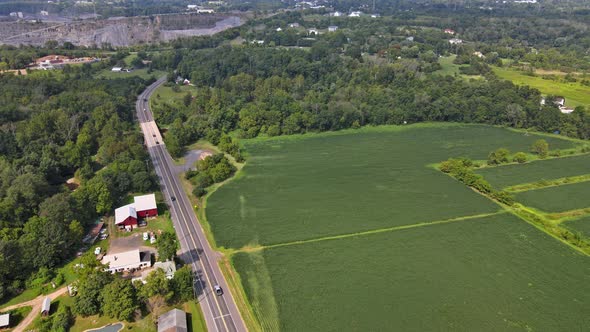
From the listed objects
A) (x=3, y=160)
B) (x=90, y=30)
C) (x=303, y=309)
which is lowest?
(x=303, y=309)

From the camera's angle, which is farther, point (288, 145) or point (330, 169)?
point (288, 145)

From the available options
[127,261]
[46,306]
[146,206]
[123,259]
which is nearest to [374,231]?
[127,261]

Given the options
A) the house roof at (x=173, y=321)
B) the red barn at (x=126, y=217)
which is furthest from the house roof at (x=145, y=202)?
the house roof at (x=173, y=321)

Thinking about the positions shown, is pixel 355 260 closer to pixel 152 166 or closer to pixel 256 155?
pixel 256 155

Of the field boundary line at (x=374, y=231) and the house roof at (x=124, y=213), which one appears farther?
the house roof at (x=124, y=213)

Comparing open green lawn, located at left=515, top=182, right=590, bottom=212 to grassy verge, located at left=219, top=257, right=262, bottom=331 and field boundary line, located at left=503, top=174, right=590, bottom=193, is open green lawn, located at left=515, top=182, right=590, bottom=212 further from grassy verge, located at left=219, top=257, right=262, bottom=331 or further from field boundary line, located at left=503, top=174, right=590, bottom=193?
grassy verge, located at left=219, top=257, right=262, bottom=331

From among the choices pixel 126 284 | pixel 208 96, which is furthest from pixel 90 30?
pixel 126 284

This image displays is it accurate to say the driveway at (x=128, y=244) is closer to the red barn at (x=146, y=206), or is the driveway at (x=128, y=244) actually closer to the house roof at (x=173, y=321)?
the red barn at (x=146, y=206)
